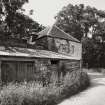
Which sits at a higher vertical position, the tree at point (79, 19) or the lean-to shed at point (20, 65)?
the tree at point (79, 19)

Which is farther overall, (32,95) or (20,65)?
(20,65)

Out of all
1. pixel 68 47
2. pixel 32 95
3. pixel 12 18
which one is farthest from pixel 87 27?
pixel 32 95

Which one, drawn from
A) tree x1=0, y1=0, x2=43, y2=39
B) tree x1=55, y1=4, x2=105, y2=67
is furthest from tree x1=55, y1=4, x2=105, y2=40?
tree x1=0, y1=0, x2=43, y2=39

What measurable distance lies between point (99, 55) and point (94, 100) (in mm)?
34496

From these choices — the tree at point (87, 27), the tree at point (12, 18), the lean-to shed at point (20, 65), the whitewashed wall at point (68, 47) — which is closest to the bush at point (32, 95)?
the lean-to shed at point (20, 65)

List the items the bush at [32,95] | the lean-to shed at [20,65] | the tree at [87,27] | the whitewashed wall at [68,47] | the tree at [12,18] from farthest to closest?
the tree at [87,27] → the whitewashed wall at [68,47] → the tree at [12,18] → the lean-to shed at [20,65] → the bush at [32,95]

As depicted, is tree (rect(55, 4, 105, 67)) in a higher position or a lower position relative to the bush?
higher

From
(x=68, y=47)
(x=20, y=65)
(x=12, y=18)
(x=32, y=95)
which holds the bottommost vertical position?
(x=32, y=95)

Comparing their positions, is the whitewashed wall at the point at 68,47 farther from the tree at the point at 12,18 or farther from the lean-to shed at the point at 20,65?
the lean-to shed at the point at 20,65

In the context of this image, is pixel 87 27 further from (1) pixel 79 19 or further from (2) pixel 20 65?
(2) pixel 20 65

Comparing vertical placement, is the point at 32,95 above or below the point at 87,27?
below

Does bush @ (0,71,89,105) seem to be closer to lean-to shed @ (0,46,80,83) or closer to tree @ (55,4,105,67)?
lean-to shed @ (0,46,80,83)

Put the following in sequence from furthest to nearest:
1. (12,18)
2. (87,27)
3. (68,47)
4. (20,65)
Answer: (87,27) → (68,47) → (12,18) → (20,65)

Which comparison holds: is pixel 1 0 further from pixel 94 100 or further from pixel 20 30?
pixel 94 100
